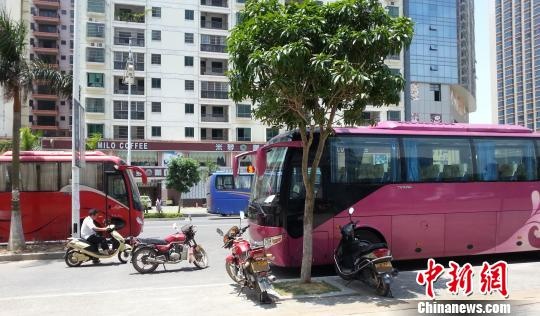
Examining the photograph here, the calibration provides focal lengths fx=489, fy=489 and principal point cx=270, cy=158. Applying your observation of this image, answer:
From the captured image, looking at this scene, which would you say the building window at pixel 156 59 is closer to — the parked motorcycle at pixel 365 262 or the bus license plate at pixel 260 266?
the parked motorcycle at pixel 365 262

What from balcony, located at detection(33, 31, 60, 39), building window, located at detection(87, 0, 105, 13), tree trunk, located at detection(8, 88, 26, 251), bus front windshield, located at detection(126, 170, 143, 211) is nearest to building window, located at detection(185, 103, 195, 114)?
building window, located at detection(87, 0, 105, 13)

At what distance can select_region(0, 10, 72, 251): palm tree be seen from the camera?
13102 millimetres

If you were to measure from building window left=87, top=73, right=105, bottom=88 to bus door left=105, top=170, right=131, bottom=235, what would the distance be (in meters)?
37.1

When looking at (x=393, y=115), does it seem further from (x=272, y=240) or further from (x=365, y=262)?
(x=365, y=262)

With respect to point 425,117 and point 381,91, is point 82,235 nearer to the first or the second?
point 381,91

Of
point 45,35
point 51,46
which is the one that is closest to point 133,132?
point 45,35

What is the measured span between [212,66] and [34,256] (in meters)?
42.8

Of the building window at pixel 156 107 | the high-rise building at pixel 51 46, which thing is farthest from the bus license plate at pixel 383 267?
the high-rise building at pixel 51 46

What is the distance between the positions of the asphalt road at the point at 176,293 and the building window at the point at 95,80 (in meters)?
40.3

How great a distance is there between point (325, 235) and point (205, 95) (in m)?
44.2

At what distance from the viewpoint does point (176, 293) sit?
8.20 metres

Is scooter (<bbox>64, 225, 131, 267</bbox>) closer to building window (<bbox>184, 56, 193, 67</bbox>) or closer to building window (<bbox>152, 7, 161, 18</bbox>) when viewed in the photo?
building window (<bbox>184, 56, 193, 67</bbox>)

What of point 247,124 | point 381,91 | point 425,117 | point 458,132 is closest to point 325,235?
point 381,91

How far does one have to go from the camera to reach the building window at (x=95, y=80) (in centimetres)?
4875
